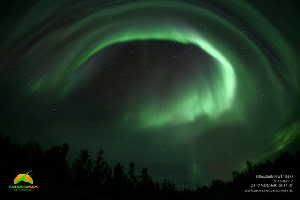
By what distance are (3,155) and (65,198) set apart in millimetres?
24086

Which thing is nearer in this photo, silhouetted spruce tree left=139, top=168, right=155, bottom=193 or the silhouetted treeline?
the silhouetted treeline

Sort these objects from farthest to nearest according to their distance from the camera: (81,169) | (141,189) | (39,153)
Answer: (141,189) < (81,169) < (39,153)

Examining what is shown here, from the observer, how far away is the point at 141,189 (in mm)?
78250

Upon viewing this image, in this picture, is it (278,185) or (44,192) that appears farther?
(278,185)

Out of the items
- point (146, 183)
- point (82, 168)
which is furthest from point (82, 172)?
point (146, 183)

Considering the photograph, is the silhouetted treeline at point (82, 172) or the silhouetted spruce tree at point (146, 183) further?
the silhouetted spruce tree at point (146, 183)

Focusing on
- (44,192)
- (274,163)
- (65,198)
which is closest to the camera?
(44,192)

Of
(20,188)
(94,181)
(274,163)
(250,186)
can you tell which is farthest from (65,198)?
(274,163)

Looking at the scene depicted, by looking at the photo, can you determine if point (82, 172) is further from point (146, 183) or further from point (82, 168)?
point (146, 183)

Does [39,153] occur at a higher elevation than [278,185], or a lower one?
higher

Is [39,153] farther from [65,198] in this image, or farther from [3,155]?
[65,198]

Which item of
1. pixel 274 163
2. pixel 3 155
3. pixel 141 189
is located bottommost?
pixel 141 189

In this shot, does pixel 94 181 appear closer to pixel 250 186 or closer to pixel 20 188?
pixel 20 188

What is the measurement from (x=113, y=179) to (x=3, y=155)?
31514 mm
